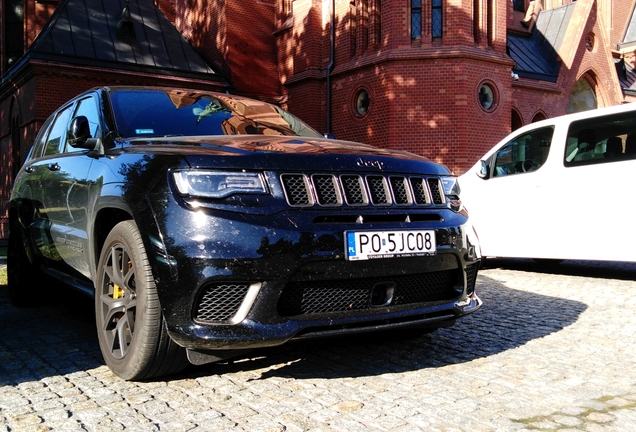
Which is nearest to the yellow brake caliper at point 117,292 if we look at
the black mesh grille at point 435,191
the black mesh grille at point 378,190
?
the black mesh grille at point 378,190

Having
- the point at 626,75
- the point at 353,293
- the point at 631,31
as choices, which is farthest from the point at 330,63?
the point at 631,31

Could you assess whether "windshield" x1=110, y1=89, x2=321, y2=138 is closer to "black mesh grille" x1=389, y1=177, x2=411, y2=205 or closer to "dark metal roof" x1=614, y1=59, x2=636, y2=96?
"black mesh grille" x1=389, y1=177, x2=411, y2=205

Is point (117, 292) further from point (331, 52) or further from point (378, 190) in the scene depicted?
point (331, 52)

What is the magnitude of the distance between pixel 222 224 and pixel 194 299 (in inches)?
14.4

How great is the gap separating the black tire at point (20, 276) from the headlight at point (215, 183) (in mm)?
3221

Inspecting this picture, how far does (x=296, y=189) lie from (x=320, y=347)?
143 cm

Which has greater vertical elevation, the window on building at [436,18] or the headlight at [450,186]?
the window on building at [436,18]

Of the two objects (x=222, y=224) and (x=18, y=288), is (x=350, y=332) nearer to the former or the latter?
(x=222, y=224)

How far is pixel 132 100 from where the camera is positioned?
4.09 m

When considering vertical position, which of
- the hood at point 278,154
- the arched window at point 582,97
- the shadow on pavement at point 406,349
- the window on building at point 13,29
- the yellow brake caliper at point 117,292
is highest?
the window on building at point 13,29

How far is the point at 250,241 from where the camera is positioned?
9.04 feet

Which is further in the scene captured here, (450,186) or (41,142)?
(41,142)

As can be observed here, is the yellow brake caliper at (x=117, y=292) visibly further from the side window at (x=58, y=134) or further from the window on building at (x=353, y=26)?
the window on building at (x=353, y=26)

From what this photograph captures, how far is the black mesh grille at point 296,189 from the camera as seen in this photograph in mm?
2902
